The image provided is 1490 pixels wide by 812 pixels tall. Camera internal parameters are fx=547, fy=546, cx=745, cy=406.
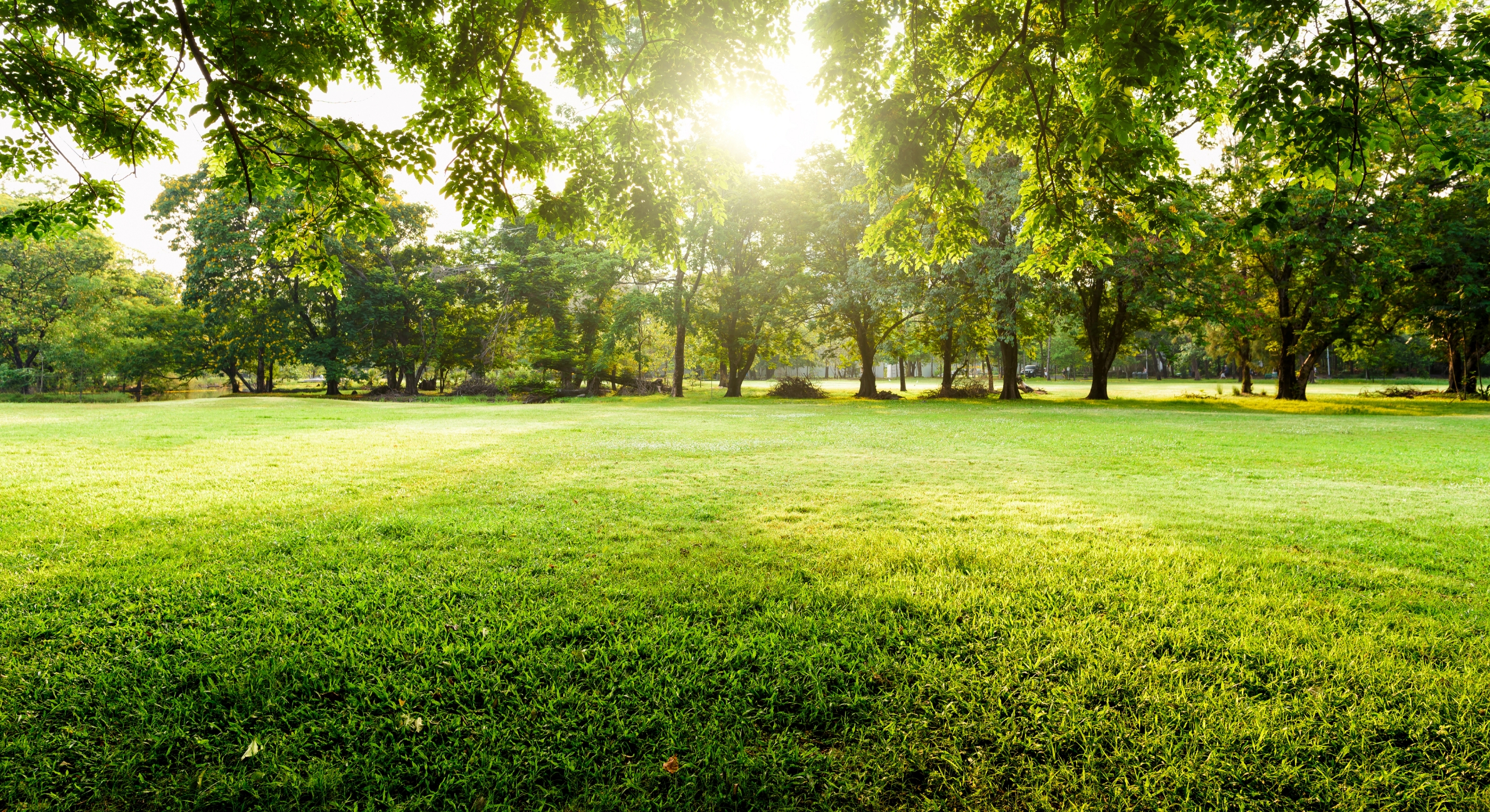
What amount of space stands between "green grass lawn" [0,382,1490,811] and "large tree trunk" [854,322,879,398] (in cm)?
2494

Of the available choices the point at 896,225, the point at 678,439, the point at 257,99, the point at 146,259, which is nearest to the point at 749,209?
the point at 678,439

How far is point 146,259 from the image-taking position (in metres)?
44.8

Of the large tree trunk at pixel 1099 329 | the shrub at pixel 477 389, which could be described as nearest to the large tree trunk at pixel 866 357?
the large tree trunk at pixel 1099 329

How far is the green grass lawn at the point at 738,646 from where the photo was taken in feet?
7.34

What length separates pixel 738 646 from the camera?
317cm

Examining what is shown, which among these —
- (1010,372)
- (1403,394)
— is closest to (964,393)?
(1010,372)

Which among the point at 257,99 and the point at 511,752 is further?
the point at 257,99

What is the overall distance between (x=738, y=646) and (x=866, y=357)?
→ 100ft

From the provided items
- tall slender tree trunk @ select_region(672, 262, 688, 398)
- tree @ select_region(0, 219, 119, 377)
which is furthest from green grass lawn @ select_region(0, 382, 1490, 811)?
tree @ select_region(0, 219, 119, 377)

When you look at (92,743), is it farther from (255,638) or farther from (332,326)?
(332,326)

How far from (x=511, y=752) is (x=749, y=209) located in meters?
31.4

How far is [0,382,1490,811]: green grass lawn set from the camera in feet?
7.34

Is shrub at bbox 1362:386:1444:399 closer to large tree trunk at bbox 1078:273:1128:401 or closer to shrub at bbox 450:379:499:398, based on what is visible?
large tree trunk at bbox 1078:273:1128:401

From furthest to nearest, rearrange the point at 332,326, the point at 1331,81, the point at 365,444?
the point at 332,326, the point at 365,444, the point at 1331,81
